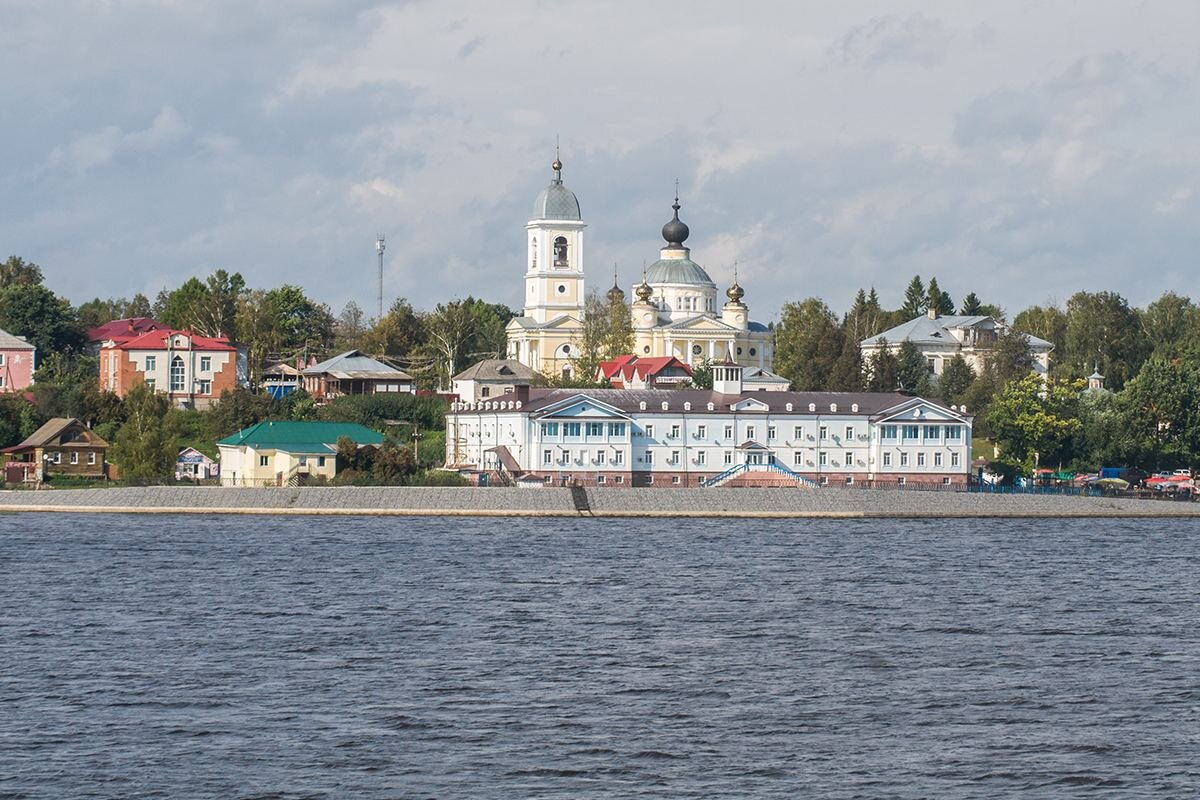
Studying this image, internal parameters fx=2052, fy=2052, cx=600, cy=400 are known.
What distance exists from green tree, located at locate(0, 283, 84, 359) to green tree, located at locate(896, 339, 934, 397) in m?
53.9

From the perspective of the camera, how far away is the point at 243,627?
4528 cm

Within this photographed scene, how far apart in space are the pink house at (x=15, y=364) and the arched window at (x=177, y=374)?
8.53 m

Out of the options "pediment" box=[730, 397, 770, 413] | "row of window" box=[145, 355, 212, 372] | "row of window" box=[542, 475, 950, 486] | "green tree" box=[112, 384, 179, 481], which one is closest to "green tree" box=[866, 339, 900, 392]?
"row of window" box=[542, 475, 950, 486]

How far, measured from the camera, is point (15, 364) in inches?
4715

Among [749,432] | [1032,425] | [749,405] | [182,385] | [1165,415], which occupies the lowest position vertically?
[749,432]

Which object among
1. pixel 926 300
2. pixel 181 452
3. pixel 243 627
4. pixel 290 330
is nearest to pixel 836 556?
pixel 243 627

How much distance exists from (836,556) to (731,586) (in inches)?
458

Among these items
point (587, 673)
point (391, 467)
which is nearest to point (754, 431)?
point (391, 467)

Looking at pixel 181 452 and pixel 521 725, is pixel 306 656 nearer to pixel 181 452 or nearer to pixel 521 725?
pixel 521 725

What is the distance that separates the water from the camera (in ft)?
97.0

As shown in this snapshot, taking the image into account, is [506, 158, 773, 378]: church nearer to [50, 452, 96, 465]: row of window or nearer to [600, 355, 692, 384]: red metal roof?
[600, 355, 692, 384]: red metal roof

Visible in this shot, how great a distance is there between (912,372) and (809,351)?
7.06 meters

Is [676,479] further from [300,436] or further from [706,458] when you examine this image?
[300,436]

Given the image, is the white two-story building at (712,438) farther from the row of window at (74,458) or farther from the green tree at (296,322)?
the green tree at (296,322)
